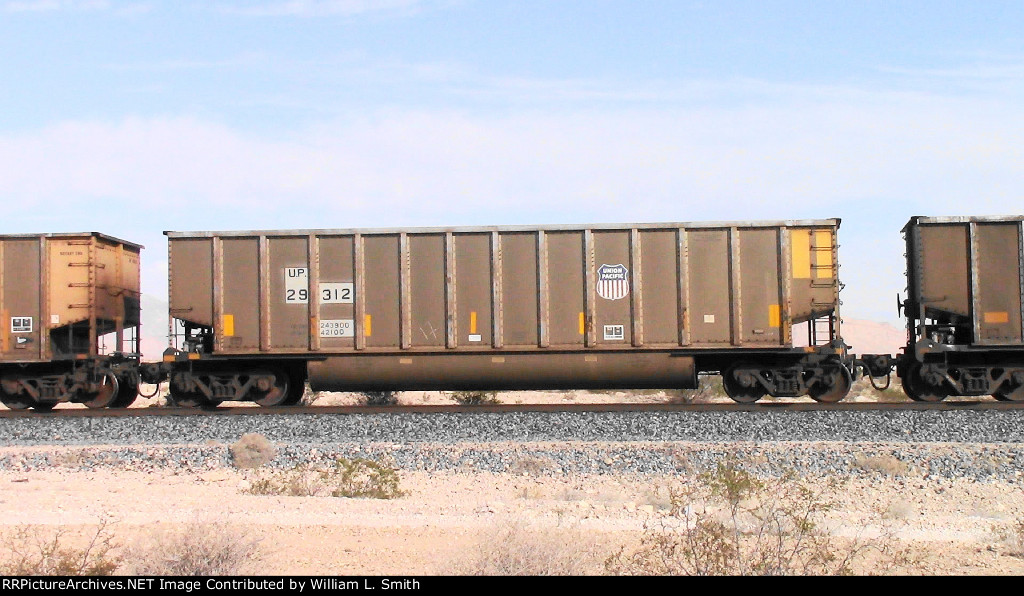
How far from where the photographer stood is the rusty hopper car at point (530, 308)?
1530 centimetres

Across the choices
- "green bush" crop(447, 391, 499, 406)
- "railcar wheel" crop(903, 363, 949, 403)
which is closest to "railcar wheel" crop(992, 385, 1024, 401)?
"railcar wheel" crop(903, 363, 949, 403)

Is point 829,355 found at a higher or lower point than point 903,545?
higher

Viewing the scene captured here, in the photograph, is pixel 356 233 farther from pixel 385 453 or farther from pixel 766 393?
pixel 766 393

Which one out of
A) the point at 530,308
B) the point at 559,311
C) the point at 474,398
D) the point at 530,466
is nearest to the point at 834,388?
the point at 559,311

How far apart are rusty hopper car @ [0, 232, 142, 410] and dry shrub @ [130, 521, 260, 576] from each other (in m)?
10.8

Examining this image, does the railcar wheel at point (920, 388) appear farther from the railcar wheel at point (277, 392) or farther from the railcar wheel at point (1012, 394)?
the railcar wheel at point (277, 392)

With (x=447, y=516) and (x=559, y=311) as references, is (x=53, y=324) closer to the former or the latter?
(x=559, y=311)

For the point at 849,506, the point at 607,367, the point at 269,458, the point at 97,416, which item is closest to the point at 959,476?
the point at 849,506

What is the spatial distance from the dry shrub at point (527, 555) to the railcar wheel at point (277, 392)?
984cm

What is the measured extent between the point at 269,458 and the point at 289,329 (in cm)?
481

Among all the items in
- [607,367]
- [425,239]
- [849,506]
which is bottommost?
[849,506]

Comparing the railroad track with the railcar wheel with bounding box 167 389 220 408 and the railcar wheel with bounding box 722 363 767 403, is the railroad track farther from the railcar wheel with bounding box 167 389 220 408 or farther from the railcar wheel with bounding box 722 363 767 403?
the railcar wheel with bounding box 167 389 220 408

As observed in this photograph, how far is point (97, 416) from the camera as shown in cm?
1480

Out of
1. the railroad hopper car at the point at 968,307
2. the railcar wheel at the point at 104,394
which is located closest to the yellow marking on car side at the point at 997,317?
the railroad hopper car at the point at 968,307
